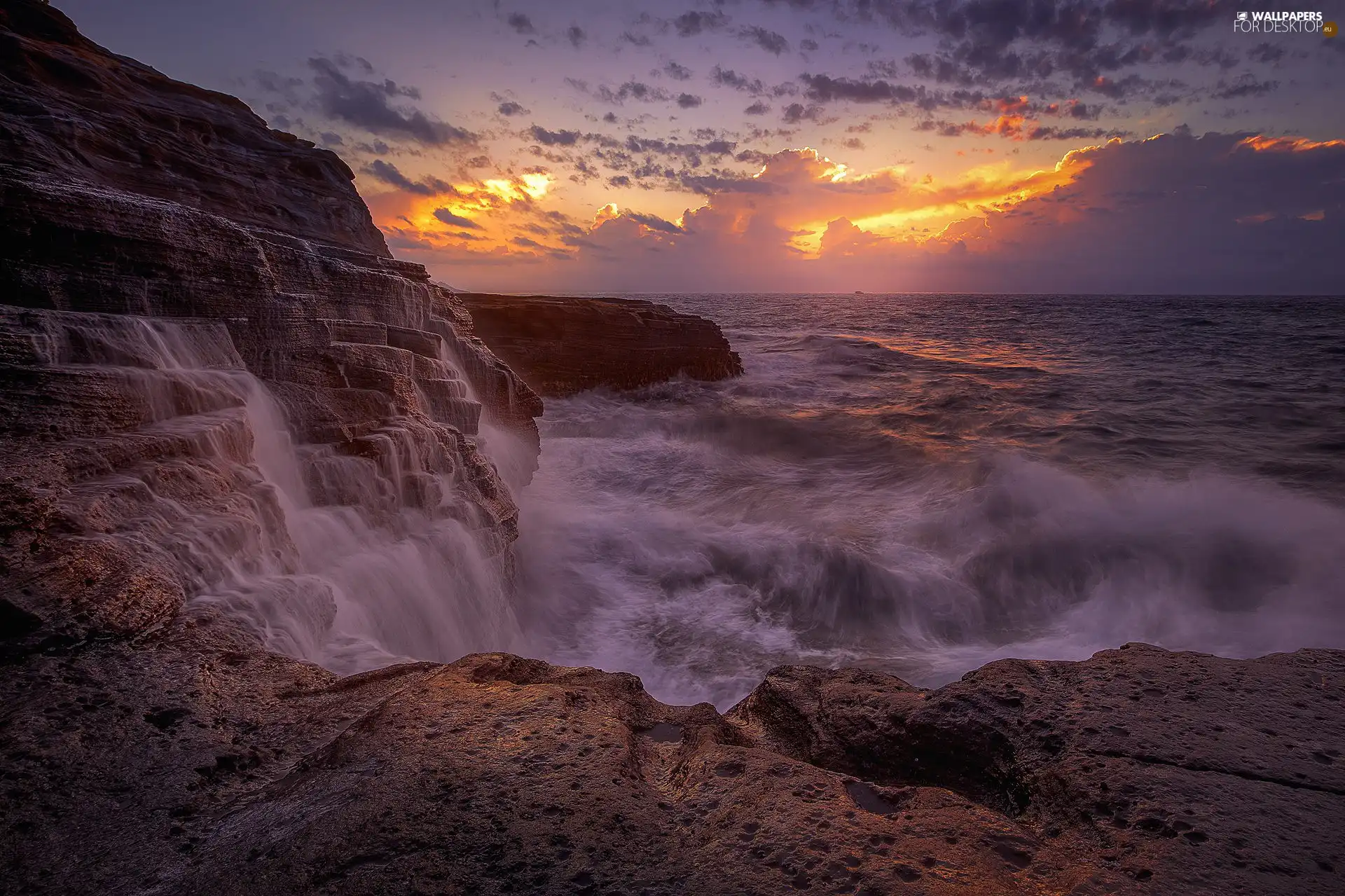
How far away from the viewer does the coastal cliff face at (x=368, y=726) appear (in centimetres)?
201

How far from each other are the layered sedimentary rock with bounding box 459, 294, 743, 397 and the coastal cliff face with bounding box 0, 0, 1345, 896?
14.5 meters

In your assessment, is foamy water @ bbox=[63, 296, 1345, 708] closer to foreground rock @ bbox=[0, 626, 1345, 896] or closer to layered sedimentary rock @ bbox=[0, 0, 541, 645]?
layered sedimentary rock @ bbox=[0, 0, 541, 645]

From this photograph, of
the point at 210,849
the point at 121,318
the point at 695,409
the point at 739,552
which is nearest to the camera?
the point at 210,849

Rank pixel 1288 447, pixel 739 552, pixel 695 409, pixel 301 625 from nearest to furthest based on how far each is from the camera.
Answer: pixel 301 625
pixel 739 552
pixel 1288 447
pixel 695 409

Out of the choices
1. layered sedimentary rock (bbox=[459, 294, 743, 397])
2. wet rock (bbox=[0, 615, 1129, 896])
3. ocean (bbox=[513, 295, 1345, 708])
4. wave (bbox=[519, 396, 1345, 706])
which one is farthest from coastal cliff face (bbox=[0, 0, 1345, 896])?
layered sedimentary rock (bbox=[459, 294, 743, 397])

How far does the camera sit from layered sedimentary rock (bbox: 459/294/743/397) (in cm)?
2041

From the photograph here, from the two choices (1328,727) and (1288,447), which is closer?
(1328,727)

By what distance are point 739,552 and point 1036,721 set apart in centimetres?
670

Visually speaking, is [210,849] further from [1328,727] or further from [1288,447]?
[1288,447]

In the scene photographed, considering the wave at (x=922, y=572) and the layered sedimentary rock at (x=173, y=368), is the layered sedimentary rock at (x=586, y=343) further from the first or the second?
the layered sedimentary rock at (x=173, y=368)

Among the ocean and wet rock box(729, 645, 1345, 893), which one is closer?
wet rock box(729, 645, 1345, 893)

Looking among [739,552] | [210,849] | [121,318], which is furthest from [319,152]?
[210,849]

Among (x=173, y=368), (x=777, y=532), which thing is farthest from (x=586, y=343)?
(x=173, y=368)

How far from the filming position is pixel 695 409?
64.8 ft
